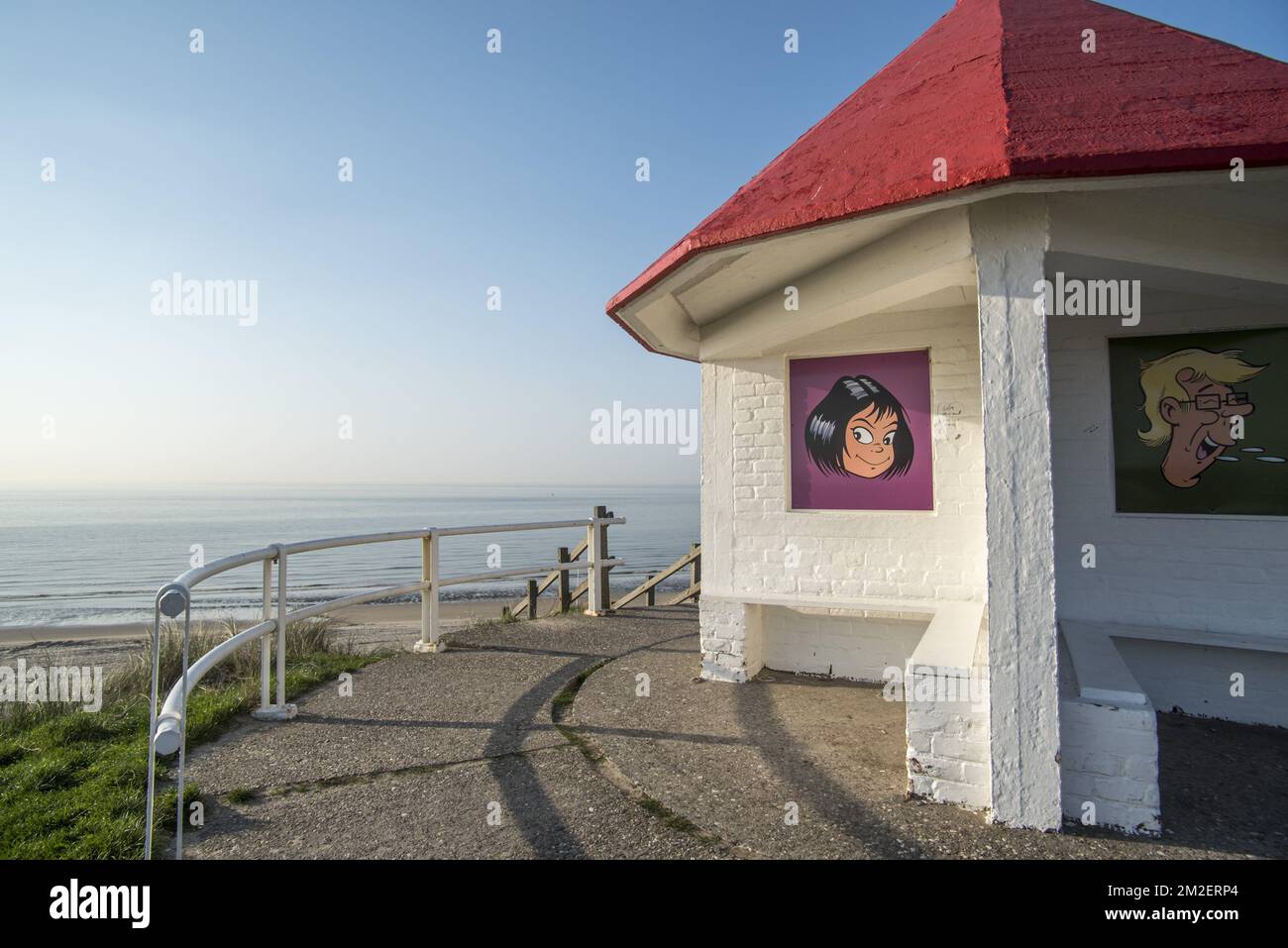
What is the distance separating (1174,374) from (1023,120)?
9.09 feet

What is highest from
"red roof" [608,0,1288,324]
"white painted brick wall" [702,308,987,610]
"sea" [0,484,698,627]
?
"red roof" [608,0,1288,324]

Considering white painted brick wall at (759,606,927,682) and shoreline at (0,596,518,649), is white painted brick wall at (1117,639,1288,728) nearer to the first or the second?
white painted brick wall at (759,606,927,682)

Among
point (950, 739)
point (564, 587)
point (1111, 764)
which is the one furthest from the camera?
point (564, 587)

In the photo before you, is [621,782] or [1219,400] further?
[1219,400]

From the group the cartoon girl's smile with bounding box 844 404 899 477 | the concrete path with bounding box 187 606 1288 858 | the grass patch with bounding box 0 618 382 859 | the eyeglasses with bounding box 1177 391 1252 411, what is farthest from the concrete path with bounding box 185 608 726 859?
the eyeglasses with bounding box 1177 391 1252 411

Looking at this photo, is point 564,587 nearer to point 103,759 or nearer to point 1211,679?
point 103,759

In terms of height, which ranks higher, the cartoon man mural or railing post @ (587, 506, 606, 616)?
the cartoon man mural

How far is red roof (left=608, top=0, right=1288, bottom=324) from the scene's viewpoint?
10.2 feet

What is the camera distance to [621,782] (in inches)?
153

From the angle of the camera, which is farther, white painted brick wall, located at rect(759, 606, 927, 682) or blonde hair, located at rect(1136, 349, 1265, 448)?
white painted brick wall, located at rect(759, 606, 927, 682)

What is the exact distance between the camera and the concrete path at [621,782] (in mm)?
3170

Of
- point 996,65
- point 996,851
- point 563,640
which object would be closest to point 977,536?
point 996,851

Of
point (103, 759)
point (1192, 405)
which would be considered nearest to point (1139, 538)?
point (1192, 405)
